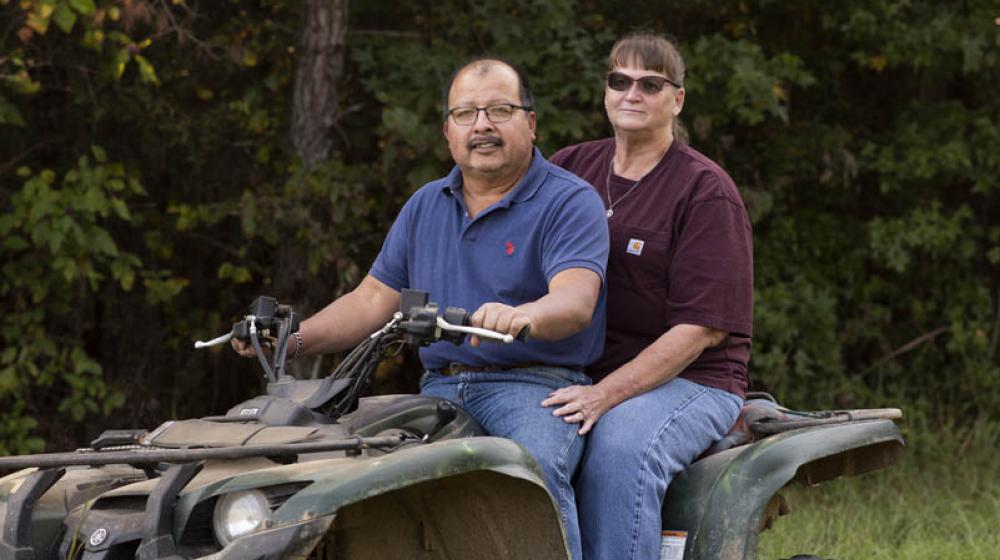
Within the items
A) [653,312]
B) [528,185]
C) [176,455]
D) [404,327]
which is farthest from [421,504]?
[653,312]

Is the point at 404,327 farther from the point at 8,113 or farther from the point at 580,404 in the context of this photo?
the point at 8,113

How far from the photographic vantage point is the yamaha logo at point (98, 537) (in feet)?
10.9

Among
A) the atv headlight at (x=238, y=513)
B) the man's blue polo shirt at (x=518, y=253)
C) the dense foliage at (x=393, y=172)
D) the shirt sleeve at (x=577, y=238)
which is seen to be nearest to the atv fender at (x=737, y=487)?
the man's blue polo shirt at (x=518, y=253)

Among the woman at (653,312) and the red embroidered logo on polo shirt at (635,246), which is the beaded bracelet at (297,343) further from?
the red embroidered logo on polo shirt at (635,246)

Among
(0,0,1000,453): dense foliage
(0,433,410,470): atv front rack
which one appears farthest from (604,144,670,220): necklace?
(0,0,1000,453): dense foliage

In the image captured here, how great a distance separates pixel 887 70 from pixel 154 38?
469 centimetres

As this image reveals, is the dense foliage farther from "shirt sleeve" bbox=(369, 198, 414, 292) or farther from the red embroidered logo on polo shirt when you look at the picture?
the red embroidered logo on polo shirt

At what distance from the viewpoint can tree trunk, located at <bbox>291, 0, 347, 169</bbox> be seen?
8695 mm

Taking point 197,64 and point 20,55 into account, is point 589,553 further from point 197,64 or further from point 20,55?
point 197,64

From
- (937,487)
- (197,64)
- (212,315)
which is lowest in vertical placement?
(937,487)

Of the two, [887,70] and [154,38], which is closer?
[154,38]

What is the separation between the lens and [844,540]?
22.9ft

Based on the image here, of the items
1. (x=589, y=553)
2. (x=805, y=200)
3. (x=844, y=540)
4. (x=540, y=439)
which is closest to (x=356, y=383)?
(x=540, y=439)

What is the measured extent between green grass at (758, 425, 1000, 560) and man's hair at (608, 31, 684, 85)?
258 cm
